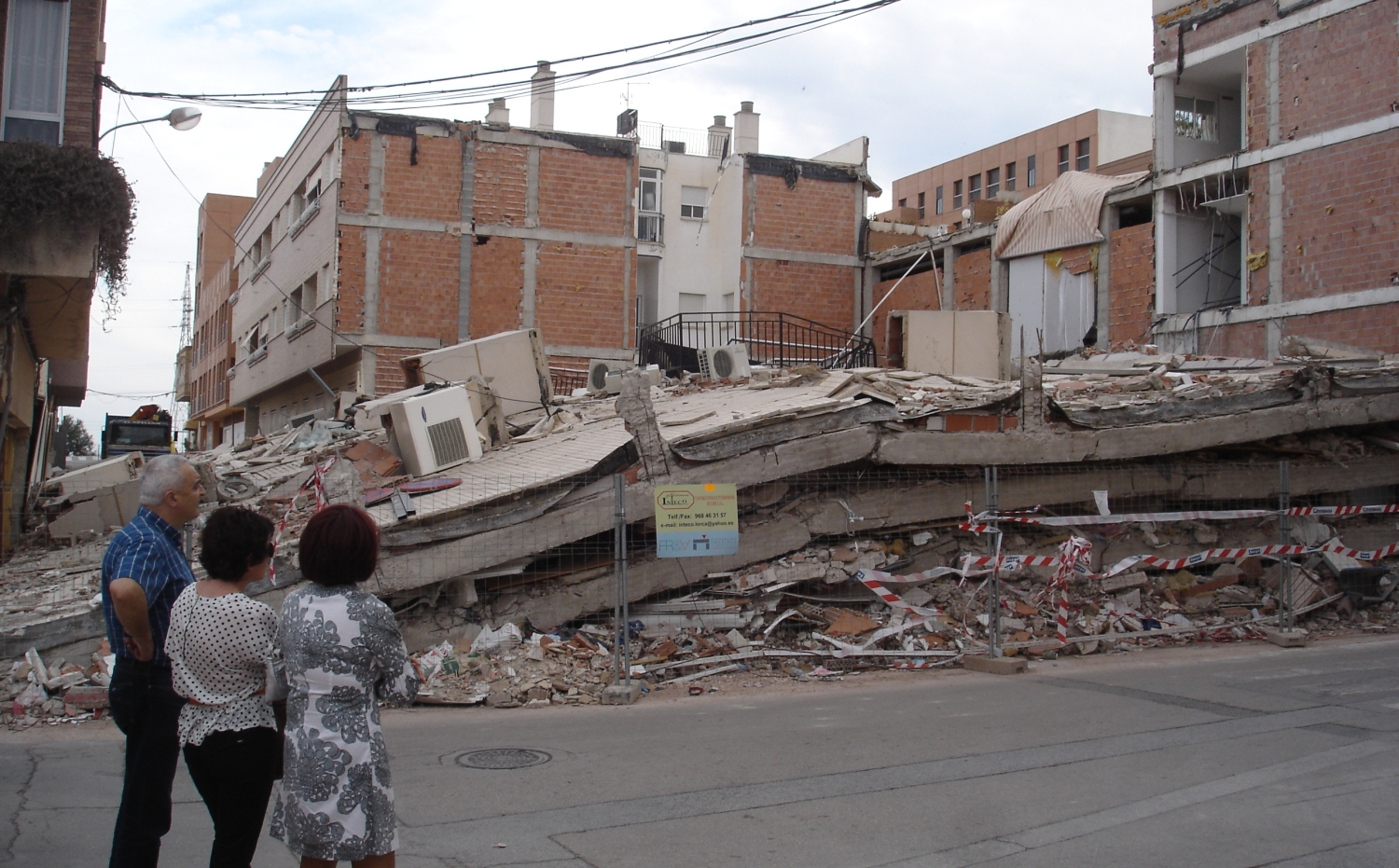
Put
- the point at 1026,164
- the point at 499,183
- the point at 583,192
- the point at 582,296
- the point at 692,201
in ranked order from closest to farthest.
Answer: the point at 499,183
the point at 583,192
the point at 582,296
the point at 692,201
the point at 1026,164

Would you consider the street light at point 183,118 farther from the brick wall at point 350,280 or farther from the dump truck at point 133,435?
the dump truck at point 133,435

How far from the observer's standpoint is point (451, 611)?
9.16 m

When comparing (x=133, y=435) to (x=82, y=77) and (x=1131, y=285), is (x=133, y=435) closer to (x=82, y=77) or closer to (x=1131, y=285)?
(x=82, y=77)

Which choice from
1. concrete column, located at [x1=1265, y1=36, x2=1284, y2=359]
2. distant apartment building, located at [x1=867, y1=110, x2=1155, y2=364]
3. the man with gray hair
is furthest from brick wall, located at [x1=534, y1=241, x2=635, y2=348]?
the man with gray hair

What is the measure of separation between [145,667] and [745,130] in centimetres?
3102

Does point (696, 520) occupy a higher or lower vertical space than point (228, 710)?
higher

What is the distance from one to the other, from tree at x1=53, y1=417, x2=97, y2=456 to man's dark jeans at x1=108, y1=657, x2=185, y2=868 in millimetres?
73049

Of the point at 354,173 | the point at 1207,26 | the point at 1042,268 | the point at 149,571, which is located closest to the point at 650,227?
the point at 354,173

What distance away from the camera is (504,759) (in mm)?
6270

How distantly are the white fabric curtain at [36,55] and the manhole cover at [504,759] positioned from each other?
9863 millimetres

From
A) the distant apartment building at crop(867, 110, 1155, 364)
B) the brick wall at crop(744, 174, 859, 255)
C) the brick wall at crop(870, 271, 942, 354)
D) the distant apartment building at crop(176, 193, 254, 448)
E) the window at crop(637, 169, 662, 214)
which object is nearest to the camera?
the distant apartment building at crop(867, 110, 1155, 364)

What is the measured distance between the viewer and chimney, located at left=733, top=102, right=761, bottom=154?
3272 centimetres

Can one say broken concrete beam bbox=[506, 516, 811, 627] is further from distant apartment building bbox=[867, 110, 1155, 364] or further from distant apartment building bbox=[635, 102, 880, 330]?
distant apartment building bbox=[635, 102, 880, 330]

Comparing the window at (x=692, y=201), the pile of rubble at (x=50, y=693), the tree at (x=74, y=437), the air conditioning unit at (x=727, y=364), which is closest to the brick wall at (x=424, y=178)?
the window at (x=692, y=201)
